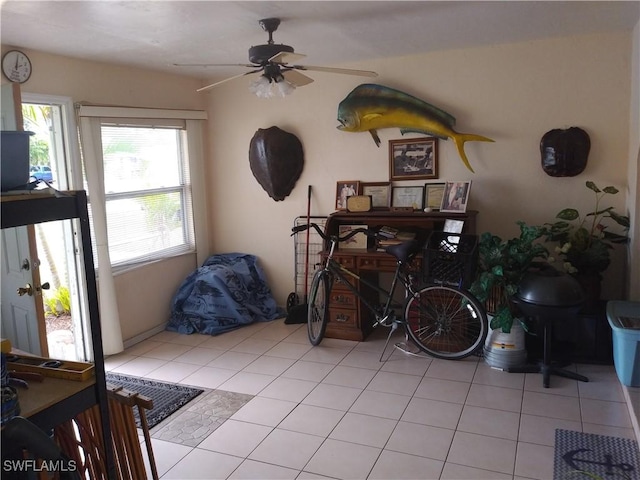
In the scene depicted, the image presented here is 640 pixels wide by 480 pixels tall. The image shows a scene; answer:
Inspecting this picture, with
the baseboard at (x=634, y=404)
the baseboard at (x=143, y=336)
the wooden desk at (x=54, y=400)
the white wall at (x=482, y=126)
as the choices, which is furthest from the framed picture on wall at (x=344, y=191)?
the wooden desk at (x=54, y=400)

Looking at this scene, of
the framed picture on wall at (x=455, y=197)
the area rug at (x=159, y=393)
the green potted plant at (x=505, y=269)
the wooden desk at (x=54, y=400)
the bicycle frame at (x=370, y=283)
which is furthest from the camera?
the framed picture on wall at (x=455, y=197)

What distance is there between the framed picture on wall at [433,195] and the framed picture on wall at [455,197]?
2.7 inches

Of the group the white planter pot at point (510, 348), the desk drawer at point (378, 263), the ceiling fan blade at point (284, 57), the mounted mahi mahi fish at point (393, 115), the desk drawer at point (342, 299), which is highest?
the ceiling fan blade at point (284, 57)

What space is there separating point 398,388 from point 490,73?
2527 millimetres

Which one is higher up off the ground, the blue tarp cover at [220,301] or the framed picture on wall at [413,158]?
the framed picture on wall at [413,158]

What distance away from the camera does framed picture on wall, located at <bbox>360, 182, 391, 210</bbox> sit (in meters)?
4.51

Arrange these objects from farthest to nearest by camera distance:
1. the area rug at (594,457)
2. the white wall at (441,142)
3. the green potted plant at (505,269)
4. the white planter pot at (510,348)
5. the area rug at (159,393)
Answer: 1. the white wall at (441,142)
2. the white planter pot at (510,348)
3. the green potted plant at (505,269)
4. the area rug at (159,393)
5. the area rug at (594,457)

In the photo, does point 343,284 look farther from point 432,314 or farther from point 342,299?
point 432,314

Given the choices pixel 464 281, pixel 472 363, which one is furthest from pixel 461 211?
pixel 472 363

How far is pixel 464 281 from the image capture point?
12.2ft

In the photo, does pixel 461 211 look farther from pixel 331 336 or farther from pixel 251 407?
pixel 251 407

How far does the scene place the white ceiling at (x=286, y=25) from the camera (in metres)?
2.75

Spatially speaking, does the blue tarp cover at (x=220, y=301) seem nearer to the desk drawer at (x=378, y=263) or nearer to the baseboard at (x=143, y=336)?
the baseboard at (x=143, y=336)

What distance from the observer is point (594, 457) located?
251 cm
